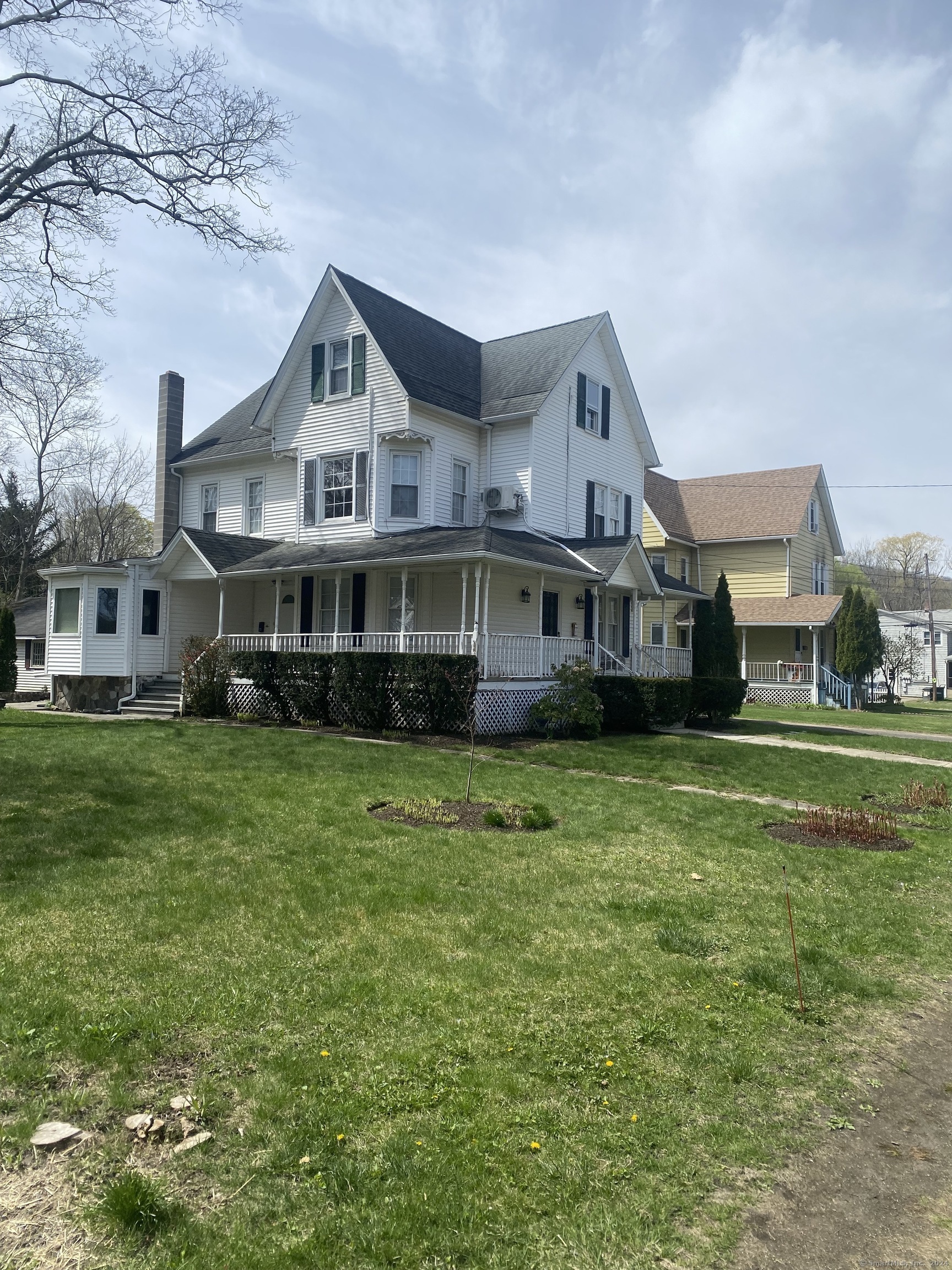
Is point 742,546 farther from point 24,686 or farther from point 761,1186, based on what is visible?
point 761,1186

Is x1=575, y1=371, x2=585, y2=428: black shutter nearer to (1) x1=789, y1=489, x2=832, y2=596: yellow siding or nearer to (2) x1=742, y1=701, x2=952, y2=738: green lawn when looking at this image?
(2) x1=742, y1=701, x2=952, y2=738: green lawn

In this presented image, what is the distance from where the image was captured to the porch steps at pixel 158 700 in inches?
844

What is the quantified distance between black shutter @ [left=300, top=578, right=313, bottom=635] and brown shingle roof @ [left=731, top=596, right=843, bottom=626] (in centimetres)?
1845

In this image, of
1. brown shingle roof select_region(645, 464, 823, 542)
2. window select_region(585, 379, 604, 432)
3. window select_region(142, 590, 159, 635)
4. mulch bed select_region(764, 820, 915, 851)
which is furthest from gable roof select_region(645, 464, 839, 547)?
mulch bed select_region(764, 820, 915, 851)

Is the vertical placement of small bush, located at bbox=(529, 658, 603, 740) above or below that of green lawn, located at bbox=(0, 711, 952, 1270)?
above

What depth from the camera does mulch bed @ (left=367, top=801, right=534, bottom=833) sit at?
29.0 ft

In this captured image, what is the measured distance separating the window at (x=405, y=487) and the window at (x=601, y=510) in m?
6.21

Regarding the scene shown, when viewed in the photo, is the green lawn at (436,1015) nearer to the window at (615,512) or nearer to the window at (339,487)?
the window at (339,487)

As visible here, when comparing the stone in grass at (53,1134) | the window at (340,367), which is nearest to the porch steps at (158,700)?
the window at (340,367)

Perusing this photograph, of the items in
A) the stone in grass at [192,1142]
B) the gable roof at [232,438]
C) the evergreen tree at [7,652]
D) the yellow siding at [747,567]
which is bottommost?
the stone in grass at [192,1142]

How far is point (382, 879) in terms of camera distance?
673cm

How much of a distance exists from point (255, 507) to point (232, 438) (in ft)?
9.33

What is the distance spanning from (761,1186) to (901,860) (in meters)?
5.97

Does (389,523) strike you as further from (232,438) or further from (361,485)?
(232,438)
